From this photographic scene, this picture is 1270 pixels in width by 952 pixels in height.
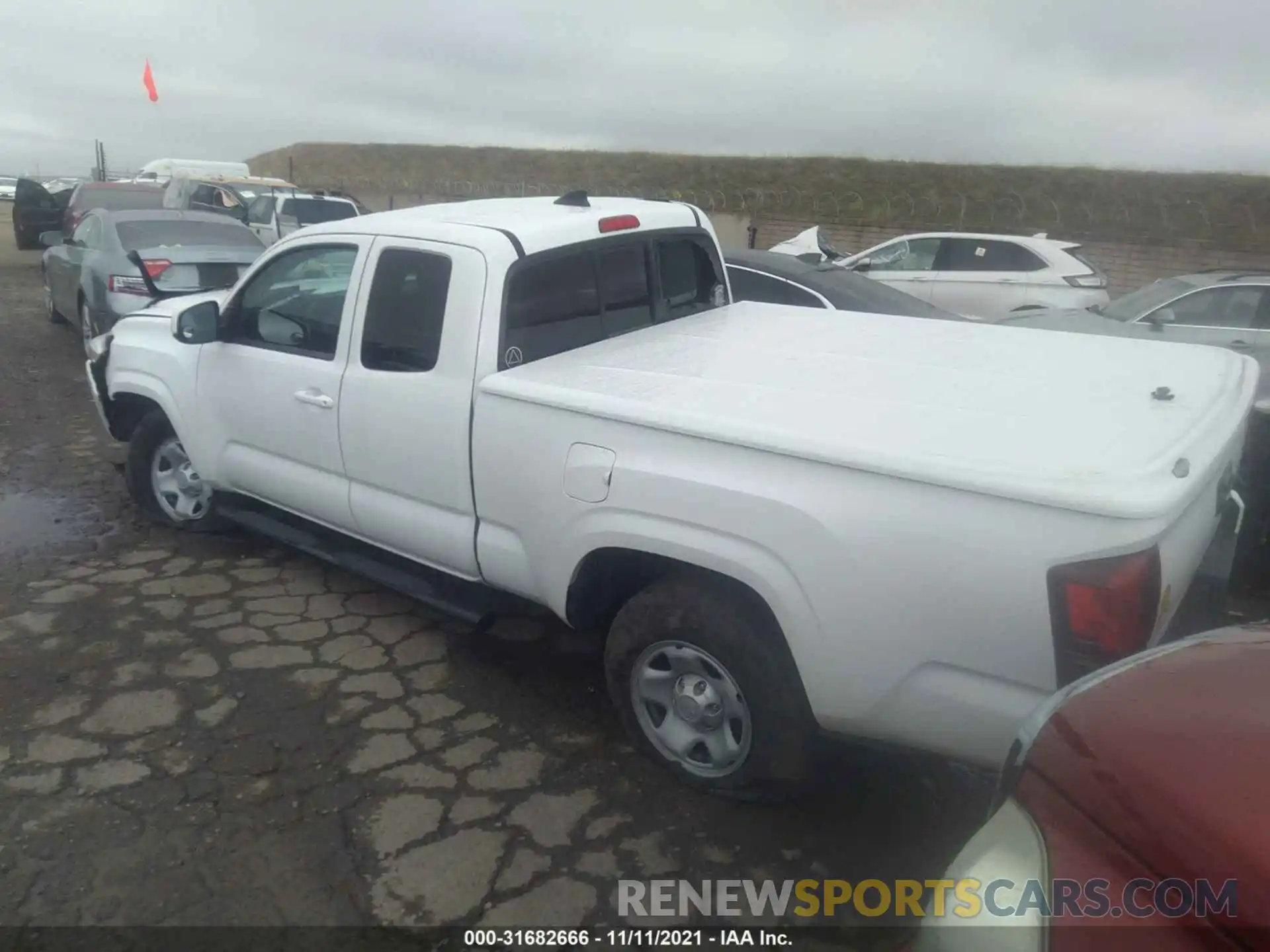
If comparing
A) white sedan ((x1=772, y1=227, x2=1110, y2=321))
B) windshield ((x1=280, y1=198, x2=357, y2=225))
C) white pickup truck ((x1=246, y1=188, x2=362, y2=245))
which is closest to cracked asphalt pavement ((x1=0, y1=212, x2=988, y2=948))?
white sedan ((x1=772, y1=227, x2=1110, y2=321))

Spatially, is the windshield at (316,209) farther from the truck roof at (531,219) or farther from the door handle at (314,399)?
the door handle at (314,399)

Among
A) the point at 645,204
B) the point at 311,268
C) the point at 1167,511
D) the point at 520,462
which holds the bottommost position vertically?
the point at 520,462

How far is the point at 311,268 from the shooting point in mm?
4387

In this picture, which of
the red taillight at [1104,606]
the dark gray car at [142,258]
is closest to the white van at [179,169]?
the dark gray car at [142,258]

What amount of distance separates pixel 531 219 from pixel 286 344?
1.32 meters

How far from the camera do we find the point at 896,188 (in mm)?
32781

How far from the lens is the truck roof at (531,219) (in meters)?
3.79

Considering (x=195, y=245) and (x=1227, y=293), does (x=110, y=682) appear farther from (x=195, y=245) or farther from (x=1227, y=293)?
(x=1227, y=293)

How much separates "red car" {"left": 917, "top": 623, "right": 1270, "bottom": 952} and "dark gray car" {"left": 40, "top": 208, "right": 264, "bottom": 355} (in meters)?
7.86

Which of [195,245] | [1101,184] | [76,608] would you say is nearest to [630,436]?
[76,608]

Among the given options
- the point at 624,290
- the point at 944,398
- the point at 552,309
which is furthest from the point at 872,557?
the point at 624,290

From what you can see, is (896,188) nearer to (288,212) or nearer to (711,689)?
(288,212)

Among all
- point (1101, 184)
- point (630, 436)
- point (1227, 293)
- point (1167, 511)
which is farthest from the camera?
point (1101, 184)

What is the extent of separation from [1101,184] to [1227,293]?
24.4 m
